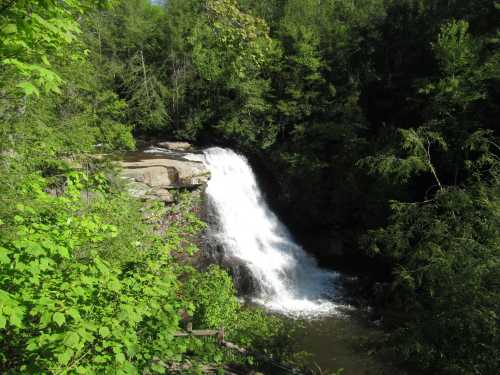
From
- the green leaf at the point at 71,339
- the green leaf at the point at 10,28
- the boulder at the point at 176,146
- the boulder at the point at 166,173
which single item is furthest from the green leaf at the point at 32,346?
the boulder at the point at 176,146

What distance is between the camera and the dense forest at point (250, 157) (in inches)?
108

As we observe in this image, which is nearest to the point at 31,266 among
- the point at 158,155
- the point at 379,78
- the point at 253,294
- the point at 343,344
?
the point at 343,344

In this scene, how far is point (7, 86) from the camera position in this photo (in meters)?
4.70

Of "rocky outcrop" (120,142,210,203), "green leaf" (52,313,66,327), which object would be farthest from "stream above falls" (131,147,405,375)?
"green leaf" (52,313,66,327)

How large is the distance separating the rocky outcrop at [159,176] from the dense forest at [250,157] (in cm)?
103

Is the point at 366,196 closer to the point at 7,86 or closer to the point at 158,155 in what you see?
the point at 158,155

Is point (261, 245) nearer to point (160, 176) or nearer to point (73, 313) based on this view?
point (160, 176)

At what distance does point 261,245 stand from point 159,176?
5.10m

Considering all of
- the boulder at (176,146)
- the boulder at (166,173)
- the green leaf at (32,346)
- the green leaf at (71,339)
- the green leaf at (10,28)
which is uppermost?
the green leaf at (10,28)

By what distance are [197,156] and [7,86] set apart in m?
9.80

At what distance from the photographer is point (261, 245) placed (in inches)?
534

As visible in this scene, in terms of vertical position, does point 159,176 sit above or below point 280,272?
above

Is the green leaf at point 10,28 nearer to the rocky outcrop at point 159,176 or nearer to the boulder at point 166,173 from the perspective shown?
the rocky outcrop at point 159,176

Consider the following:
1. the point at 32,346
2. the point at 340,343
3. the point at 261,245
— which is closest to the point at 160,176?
the point at 261,245
